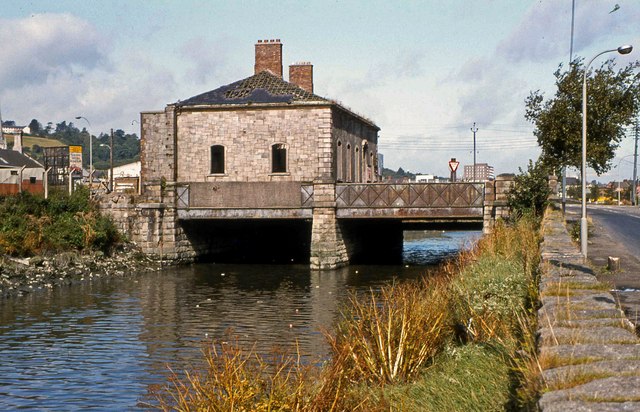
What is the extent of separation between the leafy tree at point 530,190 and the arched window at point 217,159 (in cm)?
1440

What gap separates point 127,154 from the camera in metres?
152

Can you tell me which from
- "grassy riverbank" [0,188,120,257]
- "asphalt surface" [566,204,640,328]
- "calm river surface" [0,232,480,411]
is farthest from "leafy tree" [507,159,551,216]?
"grassy riverbank" [0,188,120,257]

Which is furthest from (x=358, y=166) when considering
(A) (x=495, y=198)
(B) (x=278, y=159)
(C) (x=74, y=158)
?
(C) (x=74, y=158)

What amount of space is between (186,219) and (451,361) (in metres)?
26.9

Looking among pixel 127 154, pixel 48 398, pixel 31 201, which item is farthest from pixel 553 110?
pixel 127 154

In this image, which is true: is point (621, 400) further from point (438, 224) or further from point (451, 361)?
point (438, 224)

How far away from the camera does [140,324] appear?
1972 cm

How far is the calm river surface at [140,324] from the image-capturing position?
43.6 feet

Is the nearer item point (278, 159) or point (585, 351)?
point (585, 351)

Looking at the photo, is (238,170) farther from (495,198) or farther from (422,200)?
(495,198)

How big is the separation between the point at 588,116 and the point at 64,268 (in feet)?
74.6

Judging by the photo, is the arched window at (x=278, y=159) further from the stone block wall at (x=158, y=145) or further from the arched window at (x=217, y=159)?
the stone block wall at (x=158, y=145)

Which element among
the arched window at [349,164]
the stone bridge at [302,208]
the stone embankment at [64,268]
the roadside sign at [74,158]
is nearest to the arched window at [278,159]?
the stone bridge at [302,208]

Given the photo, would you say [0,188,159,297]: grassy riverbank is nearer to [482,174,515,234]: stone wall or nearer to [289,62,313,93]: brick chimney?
[289,62,313,93]: brick chimney
